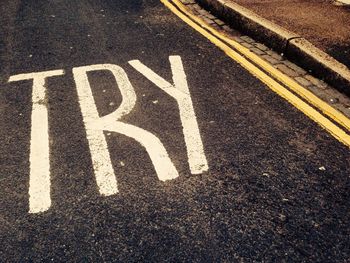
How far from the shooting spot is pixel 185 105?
4418 millimetres

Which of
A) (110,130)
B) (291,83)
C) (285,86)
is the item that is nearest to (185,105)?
(110,130)

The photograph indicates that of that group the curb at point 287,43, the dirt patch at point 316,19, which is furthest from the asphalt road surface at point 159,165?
the dirt patch at point 316,19

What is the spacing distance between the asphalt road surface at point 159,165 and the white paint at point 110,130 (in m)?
0.01

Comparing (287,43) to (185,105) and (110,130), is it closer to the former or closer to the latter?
(185,105)

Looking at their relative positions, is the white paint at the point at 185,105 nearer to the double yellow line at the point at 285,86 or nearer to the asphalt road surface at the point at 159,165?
the asphalt road surface at the point at 159,165

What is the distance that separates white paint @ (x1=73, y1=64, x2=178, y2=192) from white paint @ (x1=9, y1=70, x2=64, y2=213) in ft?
1.36

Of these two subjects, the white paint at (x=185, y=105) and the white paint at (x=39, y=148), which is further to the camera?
the white paint at (x=185, y=105)

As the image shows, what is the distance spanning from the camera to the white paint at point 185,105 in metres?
3.60

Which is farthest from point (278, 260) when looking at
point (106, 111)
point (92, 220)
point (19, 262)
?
point (106, 111)

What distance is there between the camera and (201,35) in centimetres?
641

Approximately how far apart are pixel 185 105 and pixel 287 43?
2088 mm

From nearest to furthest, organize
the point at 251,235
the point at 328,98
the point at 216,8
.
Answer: the point at 251,235 → the point at 328,98 → the point at 216,8

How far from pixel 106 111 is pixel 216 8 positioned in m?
3.94

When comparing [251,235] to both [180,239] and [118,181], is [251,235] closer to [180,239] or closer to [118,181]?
[180,239]
